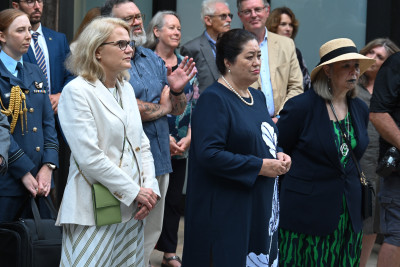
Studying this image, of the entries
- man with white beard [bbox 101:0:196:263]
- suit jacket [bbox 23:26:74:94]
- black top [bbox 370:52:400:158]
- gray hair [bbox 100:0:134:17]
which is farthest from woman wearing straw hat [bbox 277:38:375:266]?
suit jacket [bbox 23:26:74:94]

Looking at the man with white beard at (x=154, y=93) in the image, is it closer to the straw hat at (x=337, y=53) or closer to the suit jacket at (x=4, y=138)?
the straw hat at (x=337, y=53)

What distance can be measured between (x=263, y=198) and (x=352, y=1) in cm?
436

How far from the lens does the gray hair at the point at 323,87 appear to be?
191 inches

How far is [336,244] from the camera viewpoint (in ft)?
15.7

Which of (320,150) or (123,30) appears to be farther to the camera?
(320,150)

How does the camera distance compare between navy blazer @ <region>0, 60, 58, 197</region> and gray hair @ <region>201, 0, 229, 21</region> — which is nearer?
navy blazer @ <region>0, 60, 58, 197</region>

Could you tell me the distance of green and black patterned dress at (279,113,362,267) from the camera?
4.77 m

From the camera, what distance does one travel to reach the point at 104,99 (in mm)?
4020

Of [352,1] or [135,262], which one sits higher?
[352,1]

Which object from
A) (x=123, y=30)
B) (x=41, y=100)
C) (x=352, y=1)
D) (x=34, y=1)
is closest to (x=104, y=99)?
(x=123, y=30)

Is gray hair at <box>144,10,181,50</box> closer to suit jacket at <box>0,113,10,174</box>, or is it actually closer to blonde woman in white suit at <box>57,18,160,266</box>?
blonde woman in white suit at <box>57,18,160,266</box>

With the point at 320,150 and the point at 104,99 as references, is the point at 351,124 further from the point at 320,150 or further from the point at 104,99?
the point at 104,99

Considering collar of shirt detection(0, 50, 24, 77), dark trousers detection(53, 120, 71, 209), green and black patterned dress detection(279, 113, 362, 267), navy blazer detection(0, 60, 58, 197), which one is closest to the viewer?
navy blazer detection(0, 60, 58, 197)

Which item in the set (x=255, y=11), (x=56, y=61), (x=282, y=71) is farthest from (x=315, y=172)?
(x=56, y=61)
